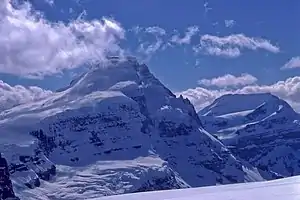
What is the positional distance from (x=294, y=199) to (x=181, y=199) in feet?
99.9

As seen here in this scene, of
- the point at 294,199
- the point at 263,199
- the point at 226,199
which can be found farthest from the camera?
the point at 226,199

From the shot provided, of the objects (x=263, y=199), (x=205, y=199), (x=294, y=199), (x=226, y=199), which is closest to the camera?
(x=294, y=199)

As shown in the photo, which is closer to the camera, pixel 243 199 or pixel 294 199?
pixel 294 199

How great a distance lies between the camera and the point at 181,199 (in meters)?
105

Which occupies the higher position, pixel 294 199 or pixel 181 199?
pixel 181 199

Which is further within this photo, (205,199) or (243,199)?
(205,199)

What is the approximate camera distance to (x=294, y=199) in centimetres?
7769

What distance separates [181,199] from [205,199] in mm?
4919

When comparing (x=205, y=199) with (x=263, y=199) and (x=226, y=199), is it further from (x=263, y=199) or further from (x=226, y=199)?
(x=263, y=199)

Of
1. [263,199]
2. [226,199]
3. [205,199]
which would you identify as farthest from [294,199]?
[205,199]

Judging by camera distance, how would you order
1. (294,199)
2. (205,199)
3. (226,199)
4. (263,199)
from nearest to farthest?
(294,199)
(263,199)
(226,199)
(205,199)

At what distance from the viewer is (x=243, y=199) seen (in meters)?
86.6

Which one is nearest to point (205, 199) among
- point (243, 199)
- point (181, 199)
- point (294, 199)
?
point (181, 199)

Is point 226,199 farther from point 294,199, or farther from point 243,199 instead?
point 294,199
